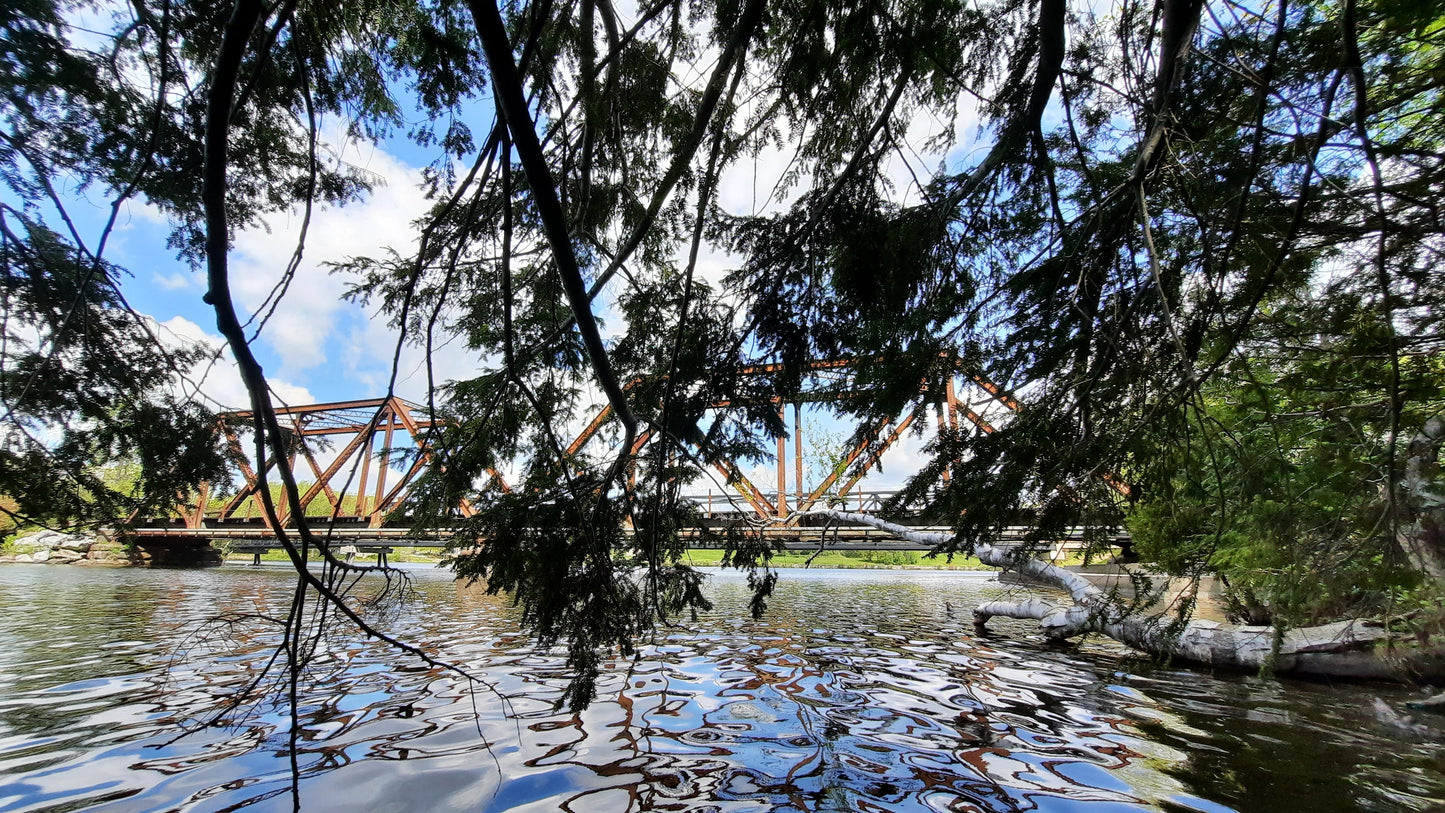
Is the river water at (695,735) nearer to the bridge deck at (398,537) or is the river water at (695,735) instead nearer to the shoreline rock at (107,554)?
the bridge deck at (398,537)

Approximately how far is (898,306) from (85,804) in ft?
12.6

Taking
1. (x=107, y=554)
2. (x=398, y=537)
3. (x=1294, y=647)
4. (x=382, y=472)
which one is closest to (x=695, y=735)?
(x=382, y=472)

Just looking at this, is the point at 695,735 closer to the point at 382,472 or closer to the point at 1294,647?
the point at 382,472

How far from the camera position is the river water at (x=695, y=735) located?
7.65ft

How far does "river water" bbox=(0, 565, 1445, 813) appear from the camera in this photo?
2.33 metres

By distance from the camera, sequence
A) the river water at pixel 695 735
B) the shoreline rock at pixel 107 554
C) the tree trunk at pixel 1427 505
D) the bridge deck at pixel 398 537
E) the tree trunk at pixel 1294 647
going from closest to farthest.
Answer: the river water at pixel 695 735 → the tree trunk at pixel 1427 505 → the tree trunk at pixel 1294 647 → the bridge deck at pixel 398 537 → the shoreline rock at pixel 107 554

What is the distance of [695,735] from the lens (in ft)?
9.82

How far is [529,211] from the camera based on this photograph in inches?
122

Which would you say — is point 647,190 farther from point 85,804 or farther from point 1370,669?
point 1370,669

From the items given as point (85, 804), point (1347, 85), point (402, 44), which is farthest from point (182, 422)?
point (1347, 85)

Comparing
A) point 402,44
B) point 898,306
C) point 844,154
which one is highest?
point 402,44

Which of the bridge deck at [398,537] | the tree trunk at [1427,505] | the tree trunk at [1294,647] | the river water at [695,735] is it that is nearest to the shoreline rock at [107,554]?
the bridge deck at [398,537]

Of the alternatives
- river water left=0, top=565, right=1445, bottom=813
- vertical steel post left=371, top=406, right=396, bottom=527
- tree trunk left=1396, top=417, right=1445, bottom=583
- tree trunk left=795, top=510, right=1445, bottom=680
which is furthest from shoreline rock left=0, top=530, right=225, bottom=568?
tree trunk left=1396, top=417, right=1445, bottom=583

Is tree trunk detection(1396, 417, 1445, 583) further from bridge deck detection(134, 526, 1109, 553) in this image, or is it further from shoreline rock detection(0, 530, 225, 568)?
shoreline rock detection(0, 530, 225, 568)
